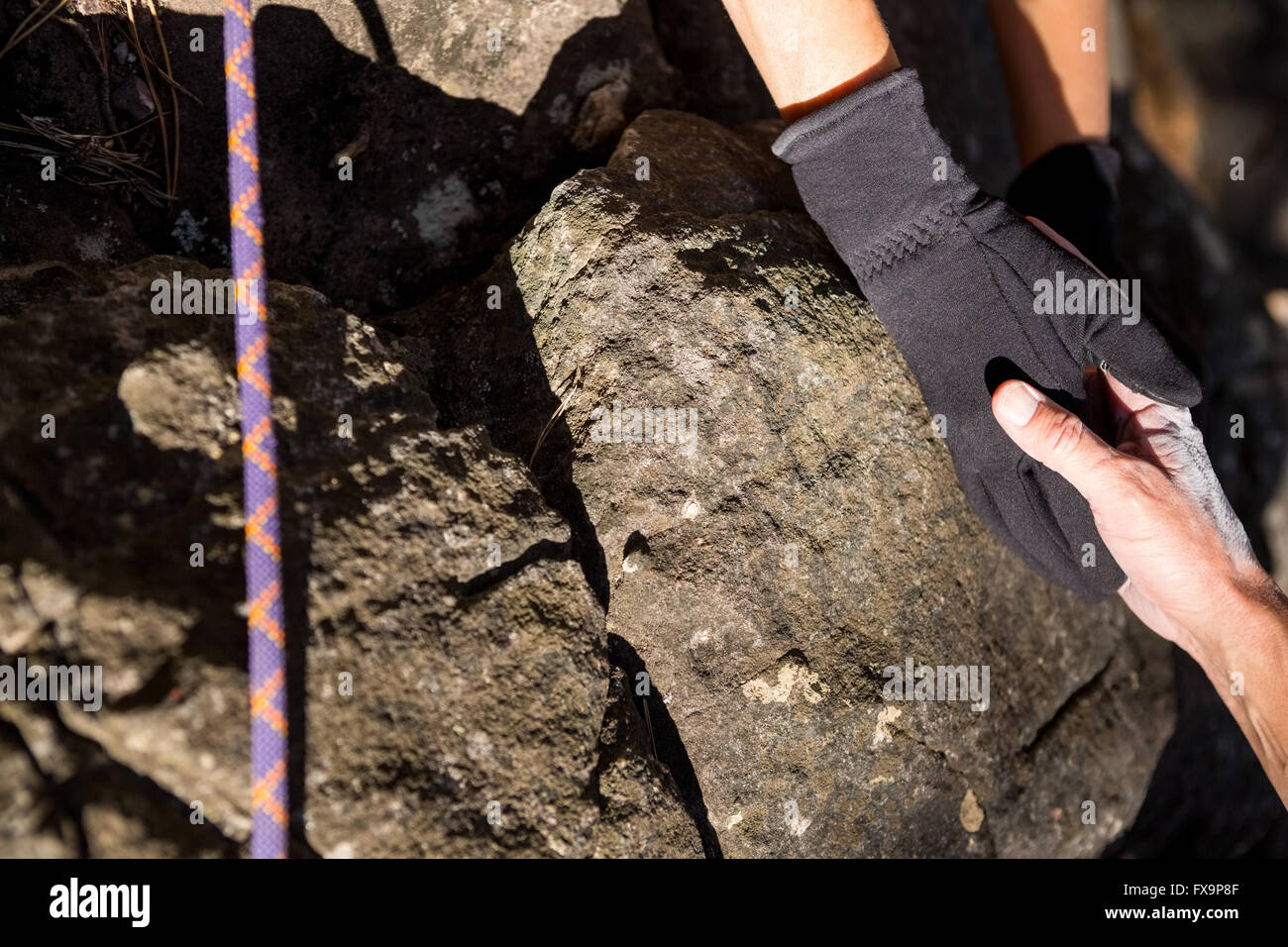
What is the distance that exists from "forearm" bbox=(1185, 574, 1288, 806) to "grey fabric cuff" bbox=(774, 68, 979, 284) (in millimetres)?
1135

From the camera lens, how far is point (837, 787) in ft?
5.86

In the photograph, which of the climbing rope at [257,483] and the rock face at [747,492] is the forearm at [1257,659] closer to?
the rock face at [747,492]

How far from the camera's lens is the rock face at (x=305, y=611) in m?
1.21

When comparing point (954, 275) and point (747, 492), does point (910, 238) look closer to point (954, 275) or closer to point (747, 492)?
point (954, 275)

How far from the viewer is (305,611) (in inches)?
52.0

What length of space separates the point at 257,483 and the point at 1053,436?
5.18 feet

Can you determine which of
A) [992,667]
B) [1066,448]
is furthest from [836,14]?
[992,667]

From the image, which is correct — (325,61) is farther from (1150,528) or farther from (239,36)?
(1150,528)

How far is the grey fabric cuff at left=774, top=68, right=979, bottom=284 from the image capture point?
69.1 inches
